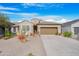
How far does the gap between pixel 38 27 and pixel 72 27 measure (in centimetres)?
135

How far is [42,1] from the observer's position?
15117mm

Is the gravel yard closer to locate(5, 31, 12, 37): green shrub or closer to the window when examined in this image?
locate(5, 31, 12, 37): green shrub

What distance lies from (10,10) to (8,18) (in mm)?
336

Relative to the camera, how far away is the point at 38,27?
621 inches

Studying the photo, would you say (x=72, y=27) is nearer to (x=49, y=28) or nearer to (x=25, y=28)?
(x=49, y=28)

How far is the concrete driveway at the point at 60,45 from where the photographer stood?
50.4 ft

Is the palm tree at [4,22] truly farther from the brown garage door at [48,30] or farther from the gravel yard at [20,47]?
the brown garage door at [48,30]

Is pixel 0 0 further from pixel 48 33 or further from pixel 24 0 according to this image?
pixel 48 33

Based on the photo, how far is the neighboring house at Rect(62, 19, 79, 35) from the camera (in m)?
15.6

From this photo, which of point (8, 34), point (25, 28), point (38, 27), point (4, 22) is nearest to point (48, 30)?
point (38, 27)

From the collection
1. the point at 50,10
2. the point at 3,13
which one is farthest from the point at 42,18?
the point at 3,13

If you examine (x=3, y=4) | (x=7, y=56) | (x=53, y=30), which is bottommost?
(x=7, y=56)

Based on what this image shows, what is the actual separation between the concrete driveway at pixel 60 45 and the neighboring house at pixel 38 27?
9.0 inches

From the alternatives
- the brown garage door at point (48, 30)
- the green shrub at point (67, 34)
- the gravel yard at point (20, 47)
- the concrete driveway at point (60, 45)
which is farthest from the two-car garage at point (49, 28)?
the gravel yard at point (20, 47)
